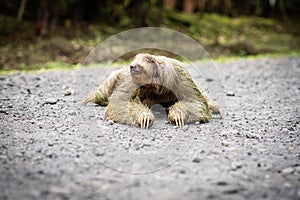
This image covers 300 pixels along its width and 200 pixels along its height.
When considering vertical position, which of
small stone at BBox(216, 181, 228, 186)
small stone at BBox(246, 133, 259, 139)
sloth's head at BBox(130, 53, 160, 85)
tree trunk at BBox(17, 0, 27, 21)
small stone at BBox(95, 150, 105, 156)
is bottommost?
small stone at BBox(216, 181, 228, 186)

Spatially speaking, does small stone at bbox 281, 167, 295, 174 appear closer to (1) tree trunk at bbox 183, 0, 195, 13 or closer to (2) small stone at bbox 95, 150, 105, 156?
(2) small stone at bbox 95, 150, 105, 156

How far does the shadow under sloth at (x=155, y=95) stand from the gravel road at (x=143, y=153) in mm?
131

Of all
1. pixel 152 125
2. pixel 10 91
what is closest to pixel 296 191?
pixel 152 125

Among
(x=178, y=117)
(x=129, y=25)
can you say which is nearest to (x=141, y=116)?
(x=178, y=117)

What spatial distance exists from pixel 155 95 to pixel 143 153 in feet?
3.69

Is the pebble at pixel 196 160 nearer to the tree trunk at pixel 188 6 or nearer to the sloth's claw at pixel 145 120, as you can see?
the sloth's claw at pixel 145 120

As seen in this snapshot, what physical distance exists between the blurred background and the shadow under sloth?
489 cm

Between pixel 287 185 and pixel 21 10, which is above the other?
pixel 21 10

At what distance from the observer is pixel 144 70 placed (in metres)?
4.08

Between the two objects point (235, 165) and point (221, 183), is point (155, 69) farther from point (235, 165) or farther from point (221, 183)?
point (221, 183)

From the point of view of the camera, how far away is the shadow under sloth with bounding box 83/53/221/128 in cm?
413

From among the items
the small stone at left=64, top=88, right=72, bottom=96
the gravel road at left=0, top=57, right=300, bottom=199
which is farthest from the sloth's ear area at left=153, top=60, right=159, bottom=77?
the small stone at left=64, top=88, right=72, bottom=96

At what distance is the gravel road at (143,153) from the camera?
2797 mm

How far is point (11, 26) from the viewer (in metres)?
10.7
